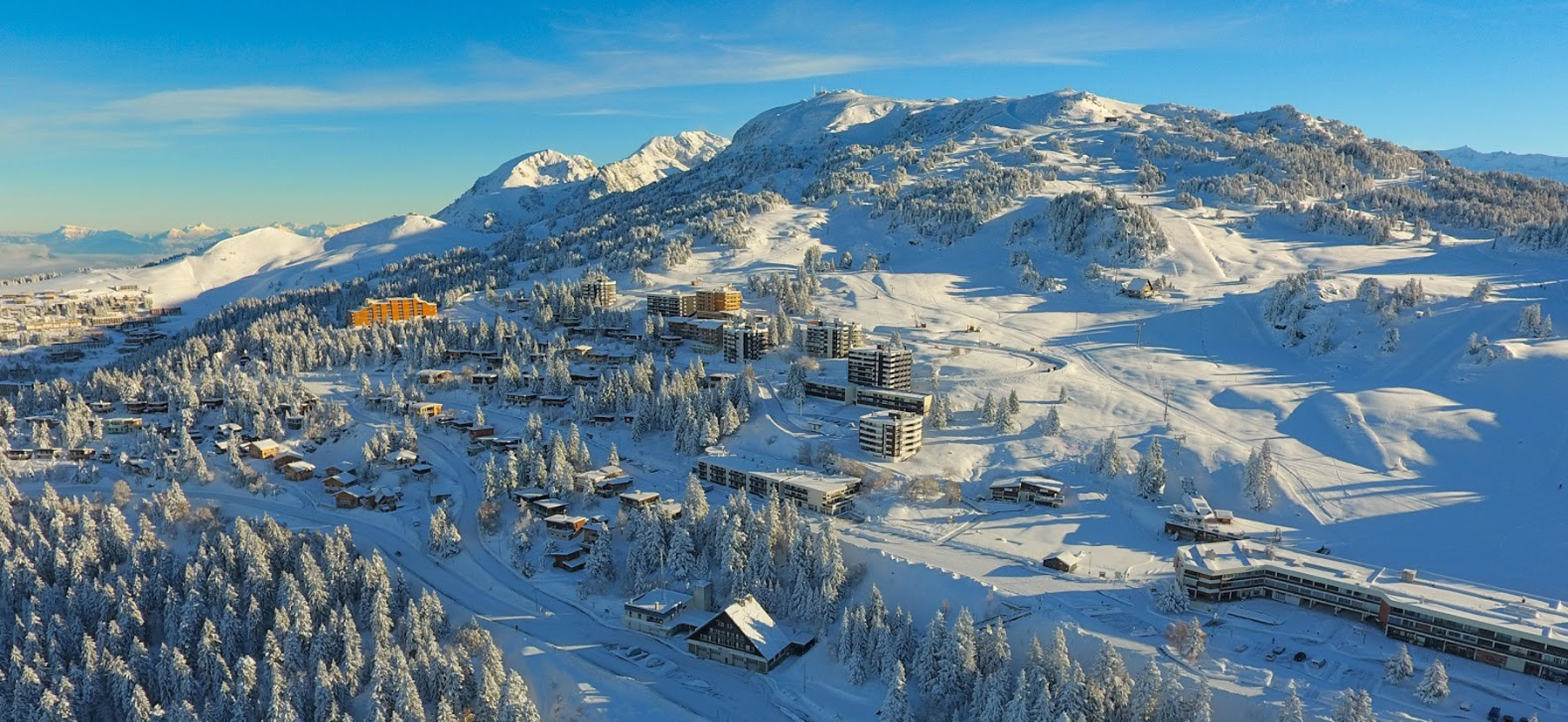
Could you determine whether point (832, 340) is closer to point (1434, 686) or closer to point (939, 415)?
point (939, 415)

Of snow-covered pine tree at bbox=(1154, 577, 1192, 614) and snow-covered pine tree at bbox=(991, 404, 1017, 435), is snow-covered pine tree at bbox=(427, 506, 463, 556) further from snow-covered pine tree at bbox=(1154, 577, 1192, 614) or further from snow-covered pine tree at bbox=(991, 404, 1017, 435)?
snow-covered pine tree at bbox=(1154, 577, 1192, 614)

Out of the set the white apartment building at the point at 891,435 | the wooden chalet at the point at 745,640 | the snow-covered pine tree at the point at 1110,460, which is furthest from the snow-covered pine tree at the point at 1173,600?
the white apartment building at the point at 891,435

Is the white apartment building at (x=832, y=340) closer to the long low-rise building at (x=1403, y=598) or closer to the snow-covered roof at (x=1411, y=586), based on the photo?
the snow-covered roof at (x=1411, y=586)

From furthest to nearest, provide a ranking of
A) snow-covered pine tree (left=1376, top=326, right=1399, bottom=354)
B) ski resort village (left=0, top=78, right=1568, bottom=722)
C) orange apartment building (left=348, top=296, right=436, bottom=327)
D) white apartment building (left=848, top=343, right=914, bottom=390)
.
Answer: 1. orange apartment building (left=348, top=296, right=436, bottom=327)
2. snow-covered pine tree (left=1376, top=326, right=1399, bottom=354)
3. white apartment building (left=848, top=343, right=914, bottom=390)
4. ski resort village (left=0, top=78, right=1568, bottom=722)

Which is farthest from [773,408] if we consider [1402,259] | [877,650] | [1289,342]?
[1402,259]

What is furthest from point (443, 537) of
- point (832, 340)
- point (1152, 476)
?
point (1152, 476)

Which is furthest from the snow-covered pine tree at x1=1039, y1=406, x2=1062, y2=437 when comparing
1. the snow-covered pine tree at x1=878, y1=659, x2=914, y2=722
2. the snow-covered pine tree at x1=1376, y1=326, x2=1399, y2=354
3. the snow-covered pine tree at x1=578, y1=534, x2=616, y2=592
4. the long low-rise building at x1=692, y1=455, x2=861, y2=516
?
the snow-covered pine tree at x1=1376, y1=326, x2=1399, y2=354
